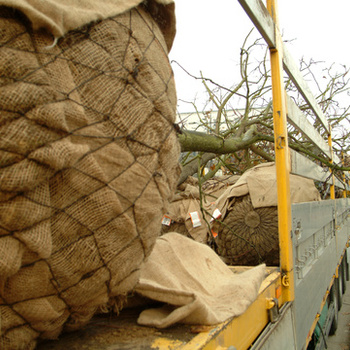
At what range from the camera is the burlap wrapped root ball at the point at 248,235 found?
3.18m

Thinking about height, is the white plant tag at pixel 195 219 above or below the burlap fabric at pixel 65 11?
below

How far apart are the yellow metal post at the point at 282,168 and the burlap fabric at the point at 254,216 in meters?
1.15

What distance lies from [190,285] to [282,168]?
861 mm

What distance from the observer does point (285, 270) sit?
6.37ft

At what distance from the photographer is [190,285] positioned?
143 centimetres

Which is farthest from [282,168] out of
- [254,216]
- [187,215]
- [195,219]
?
[187,215]

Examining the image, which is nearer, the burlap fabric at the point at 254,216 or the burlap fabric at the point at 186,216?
the burlap fabric at the point at 254,216

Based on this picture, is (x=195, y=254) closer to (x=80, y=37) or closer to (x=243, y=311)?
(x=243, y=311)

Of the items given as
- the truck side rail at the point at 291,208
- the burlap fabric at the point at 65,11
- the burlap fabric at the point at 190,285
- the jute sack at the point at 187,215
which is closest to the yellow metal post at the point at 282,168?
the truck side rail at the point at 291,208

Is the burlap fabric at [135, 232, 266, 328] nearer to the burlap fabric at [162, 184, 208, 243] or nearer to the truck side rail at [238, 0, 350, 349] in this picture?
the truck side rail at [238, 0, 350, 349]

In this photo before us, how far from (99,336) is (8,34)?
2.86 ft

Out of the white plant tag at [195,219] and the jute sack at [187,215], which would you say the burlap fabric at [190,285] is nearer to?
the white plant tag at [195,219]

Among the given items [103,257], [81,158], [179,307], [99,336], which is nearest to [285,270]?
[179,307]

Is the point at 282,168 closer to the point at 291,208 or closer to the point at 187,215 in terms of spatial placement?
the point at 291,208
